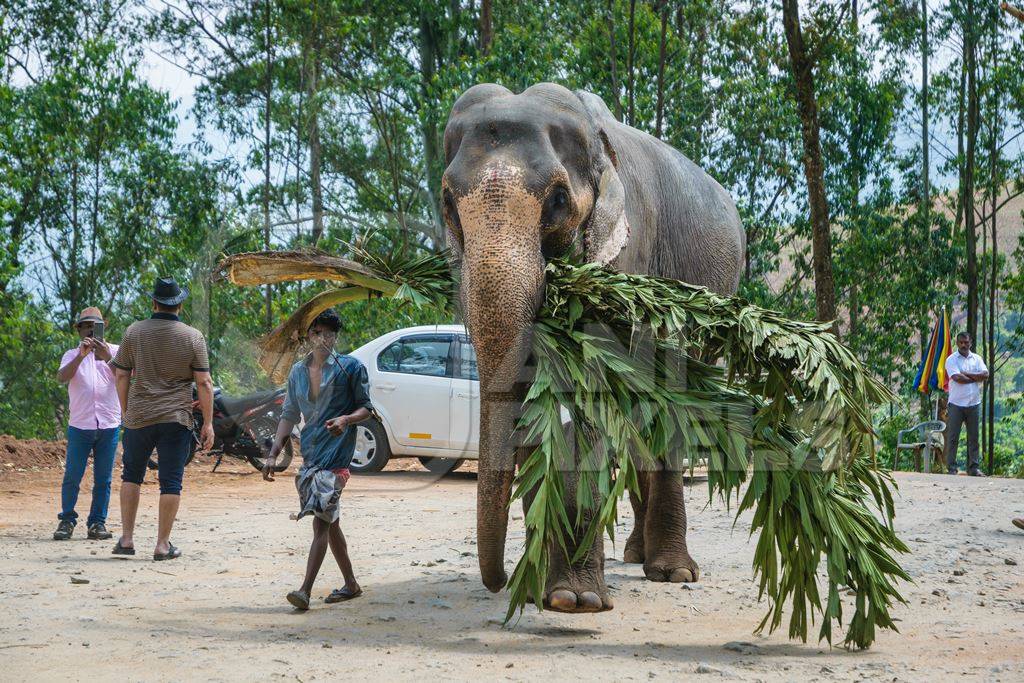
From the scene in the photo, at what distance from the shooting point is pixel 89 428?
9617 mm

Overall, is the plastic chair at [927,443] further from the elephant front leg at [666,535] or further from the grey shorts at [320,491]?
the grey shorts at [320,491]

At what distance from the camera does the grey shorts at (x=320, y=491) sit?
6.50m

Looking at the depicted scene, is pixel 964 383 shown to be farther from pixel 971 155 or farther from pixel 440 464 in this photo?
pixel 971 155

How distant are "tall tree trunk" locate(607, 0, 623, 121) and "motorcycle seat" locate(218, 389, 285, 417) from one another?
8.61m

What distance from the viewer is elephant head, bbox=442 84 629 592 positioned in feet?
18.9

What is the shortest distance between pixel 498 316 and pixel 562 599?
149 centimetres

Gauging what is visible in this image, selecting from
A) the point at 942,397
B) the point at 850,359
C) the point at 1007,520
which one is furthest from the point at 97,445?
the point at 942,397

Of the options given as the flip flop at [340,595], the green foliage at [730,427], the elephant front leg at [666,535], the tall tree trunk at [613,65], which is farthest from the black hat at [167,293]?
the tall tree trunk at [613,65]

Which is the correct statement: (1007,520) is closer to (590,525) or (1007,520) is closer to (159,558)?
(590,525)

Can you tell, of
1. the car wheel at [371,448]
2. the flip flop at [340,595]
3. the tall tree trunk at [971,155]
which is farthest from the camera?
the tall tree trunk at [971,155]

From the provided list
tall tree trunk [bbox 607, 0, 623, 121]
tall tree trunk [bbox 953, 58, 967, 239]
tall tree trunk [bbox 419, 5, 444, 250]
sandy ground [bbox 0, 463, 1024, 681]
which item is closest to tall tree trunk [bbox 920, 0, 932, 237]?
tall tree trunk [bbox 953, 58, 967, 239]

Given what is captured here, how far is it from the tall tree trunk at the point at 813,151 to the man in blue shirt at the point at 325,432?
1260cm

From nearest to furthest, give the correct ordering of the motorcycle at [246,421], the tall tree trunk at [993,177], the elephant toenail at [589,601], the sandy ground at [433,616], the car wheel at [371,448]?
1. the sandy ground at [433,616]
2. the elephant toenail at [589,601]
3. the car wheel at [371,448]
4. the motorcycle at [246,421]
5. the tall tree trunk at [993,177]

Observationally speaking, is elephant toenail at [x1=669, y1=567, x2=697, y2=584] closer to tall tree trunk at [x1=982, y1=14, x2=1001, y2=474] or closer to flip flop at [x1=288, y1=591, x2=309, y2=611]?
flip flop at [x1=288, y1=591, x2=309, y2=611]
